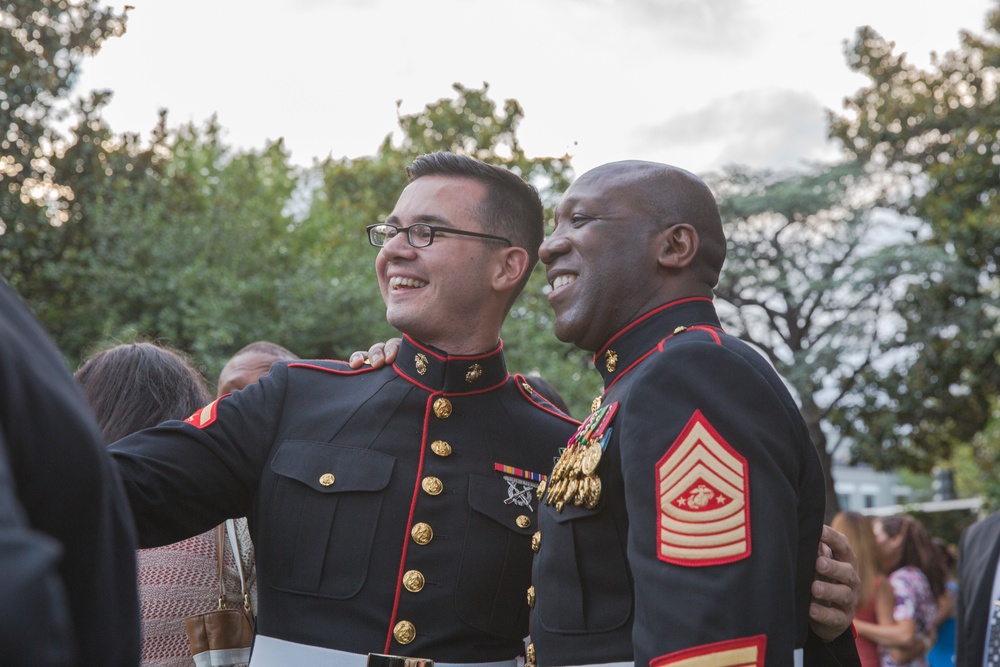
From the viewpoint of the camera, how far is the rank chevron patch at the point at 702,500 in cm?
229

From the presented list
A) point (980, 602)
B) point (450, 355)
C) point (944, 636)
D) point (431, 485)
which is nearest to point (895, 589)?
point (944, 636)

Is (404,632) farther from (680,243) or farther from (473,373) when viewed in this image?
(680,243)

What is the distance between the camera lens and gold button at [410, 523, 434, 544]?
10.8 ft

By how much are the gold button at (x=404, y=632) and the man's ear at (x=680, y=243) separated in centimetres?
124

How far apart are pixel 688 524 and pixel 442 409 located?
1.36 m

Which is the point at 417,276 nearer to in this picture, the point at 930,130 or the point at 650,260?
the point at 650,260

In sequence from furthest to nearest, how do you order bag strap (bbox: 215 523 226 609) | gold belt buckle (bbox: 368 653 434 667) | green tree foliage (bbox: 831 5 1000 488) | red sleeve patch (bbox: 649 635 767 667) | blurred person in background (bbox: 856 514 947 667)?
1. green tree foliage (bbox: 831 5 1000 488)
2. blurred person in background (bbox: 856 514 947 667)
3. bag strap (bbox: 215 523 226 609)
4. gold belt buckle (bbox: 368 653 434 667)
5. red sleeve patch (bbox: 649 635 767 667)

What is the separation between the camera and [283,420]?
11.5 feet

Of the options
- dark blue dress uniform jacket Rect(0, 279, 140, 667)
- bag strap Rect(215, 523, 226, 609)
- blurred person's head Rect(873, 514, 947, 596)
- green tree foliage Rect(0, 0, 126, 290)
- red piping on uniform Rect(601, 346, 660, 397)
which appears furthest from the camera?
green tree foliage Rect(0, 0, 126, 290)

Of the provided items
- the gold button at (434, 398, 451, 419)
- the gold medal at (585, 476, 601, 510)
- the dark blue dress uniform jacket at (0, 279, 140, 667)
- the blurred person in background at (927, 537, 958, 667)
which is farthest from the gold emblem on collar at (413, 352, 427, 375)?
the blurred person in background at (927, 537, 958, 667)

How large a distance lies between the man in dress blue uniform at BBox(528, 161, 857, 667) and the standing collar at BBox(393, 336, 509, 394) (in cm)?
70

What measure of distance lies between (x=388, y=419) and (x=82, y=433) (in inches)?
82.7

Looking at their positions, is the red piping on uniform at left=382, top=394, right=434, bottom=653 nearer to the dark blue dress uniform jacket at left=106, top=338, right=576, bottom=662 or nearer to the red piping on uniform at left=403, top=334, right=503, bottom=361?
the dark blue dress uniform jacket at left=106, top=338, right=576, bottom=662

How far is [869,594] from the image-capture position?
720 cm
